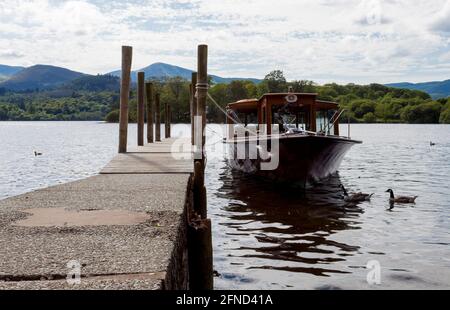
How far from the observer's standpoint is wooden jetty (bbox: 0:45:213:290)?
165 inches

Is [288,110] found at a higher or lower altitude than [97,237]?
higher

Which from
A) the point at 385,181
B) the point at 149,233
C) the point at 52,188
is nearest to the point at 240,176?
the point at 385,181

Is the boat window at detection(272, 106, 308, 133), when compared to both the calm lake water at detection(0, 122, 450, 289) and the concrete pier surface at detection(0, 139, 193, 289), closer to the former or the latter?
the calm lake water at detection(0, 122, 450, 289)

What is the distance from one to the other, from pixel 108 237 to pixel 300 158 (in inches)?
473

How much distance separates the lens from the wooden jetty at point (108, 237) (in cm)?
419

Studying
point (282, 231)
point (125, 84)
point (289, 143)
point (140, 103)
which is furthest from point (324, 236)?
point (140, 103)

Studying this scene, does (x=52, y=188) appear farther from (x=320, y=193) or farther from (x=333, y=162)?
(x=333, y=162)

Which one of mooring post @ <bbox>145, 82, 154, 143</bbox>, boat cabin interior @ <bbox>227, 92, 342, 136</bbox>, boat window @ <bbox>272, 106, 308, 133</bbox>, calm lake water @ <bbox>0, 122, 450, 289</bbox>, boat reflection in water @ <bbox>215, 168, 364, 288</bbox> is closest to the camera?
calm lake water @ <bbox>0, 122, 450, 289</bbox>

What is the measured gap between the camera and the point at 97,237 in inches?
217

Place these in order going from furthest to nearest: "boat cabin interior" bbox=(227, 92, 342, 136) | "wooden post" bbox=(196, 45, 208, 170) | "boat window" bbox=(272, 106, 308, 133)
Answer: "boat window" bbox=(272, 106, 308, 133)
"boat cabin interior" bbox=(227, 92, 342, 136)
"wooden post" bbox=(196, 45, 208, 170)

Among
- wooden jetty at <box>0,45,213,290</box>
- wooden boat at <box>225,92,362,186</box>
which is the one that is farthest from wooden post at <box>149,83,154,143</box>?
wooden jetty at <box>0,45,213,290</box>

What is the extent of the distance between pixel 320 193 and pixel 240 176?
546 cm

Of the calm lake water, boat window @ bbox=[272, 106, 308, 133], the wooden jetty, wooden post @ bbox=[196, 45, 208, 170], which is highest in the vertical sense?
wooden post @ bbox=[196, 45, 208, 170]

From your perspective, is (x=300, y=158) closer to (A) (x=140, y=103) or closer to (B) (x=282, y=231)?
(B) (x=282, y=231)
